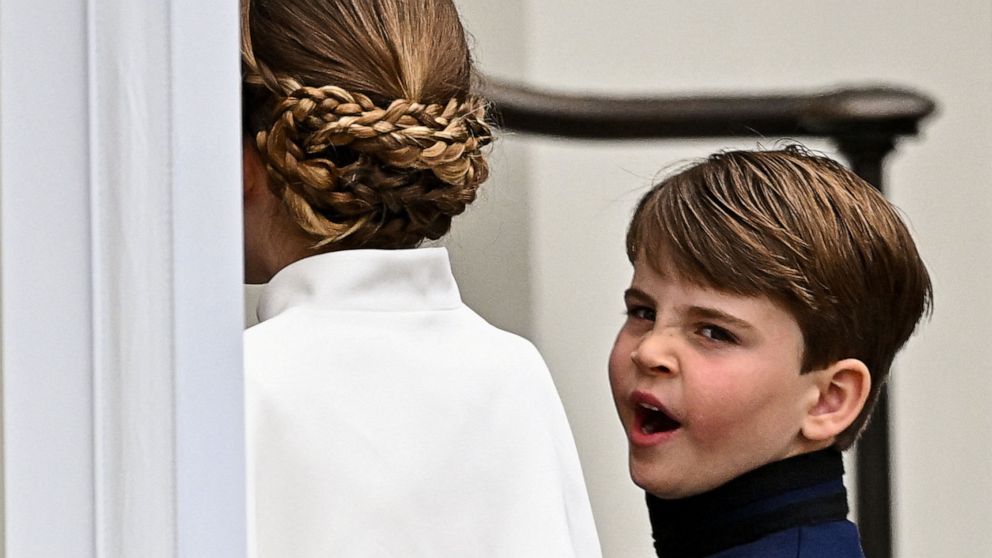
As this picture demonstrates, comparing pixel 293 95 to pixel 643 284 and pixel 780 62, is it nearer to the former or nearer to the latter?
pixel 643 284

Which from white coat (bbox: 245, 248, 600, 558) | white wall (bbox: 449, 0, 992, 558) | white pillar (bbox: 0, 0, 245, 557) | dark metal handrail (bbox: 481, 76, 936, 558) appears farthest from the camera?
white wall (bbox: 449, 0, 992, 558)

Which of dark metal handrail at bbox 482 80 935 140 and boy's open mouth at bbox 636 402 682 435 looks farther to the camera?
dark metal handrail at bbox 482 80 935 140

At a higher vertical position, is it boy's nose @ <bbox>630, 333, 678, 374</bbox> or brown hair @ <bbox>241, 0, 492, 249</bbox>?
brown hair @ <bbox>241, 0, 492, 249</bbox>

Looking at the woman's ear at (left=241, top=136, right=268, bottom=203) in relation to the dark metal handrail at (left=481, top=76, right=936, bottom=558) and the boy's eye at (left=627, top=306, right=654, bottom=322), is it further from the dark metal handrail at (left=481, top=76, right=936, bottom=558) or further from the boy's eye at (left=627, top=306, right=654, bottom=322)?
the dark metal handrail at (left=481, top=76, right=936, bottom=558)

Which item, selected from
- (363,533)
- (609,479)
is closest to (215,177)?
(363,533)

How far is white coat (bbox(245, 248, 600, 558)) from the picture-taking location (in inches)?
26.5

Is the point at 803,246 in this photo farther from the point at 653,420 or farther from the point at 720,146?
the point at 720,146

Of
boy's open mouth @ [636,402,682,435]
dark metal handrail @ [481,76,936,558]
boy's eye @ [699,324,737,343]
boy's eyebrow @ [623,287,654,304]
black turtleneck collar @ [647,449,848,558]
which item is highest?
dark metal handrail @ [481,76,936,558]

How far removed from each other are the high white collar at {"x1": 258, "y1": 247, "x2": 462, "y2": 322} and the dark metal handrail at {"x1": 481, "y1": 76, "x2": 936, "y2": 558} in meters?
0.44

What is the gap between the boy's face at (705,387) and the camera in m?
0.95

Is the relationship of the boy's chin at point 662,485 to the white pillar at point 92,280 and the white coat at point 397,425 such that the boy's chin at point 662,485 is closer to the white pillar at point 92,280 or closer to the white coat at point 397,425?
the white coat at point 397,425

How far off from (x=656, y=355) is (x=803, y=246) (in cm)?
13

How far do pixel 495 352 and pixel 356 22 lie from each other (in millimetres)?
199

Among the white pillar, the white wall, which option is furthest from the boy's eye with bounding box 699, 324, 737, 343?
the white wall
